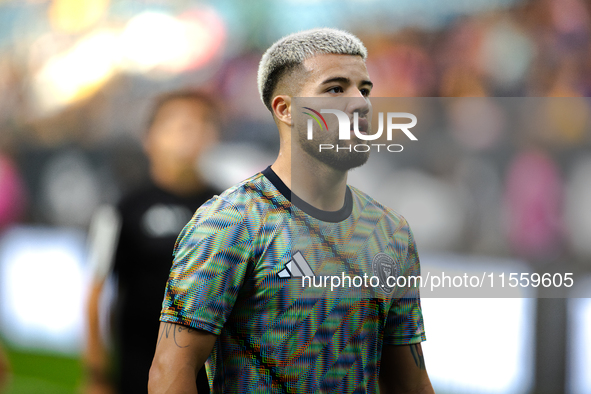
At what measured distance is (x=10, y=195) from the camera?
20.5ft

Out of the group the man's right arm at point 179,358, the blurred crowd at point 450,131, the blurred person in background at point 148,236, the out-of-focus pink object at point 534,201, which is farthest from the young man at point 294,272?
the out-of-focus pink object at point 534,201

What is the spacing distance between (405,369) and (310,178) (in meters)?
0.59

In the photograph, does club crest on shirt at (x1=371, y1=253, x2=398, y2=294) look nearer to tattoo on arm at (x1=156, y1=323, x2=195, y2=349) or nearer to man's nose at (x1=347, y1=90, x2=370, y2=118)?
man's nose at (x1=347, y1=90, x2=370, y2=118)

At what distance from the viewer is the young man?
1.30 metres

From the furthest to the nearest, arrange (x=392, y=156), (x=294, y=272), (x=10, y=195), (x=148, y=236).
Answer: (x=10, y=195), (x=392, y=156), (x=148, y=236), (x=294, y=272)

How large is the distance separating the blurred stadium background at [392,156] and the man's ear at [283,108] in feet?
7.57

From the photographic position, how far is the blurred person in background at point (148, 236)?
2.42 m

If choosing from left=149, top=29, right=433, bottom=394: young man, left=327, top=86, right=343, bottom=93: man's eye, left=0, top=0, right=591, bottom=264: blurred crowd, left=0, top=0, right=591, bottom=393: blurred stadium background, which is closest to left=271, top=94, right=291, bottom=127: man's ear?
left=149, top=29, right=433, bottom=394: young man

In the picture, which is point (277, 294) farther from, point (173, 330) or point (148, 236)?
point (148, 236)

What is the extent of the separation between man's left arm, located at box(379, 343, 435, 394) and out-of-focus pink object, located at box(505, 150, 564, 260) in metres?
2.99

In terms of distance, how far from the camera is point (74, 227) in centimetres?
563

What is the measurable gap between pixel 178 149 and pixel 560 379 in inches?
111

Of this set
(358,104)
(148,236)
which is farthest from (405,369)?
(148,236)

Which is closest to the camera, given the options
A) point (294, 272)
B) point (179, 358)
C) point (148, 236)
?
point (179, 358)
